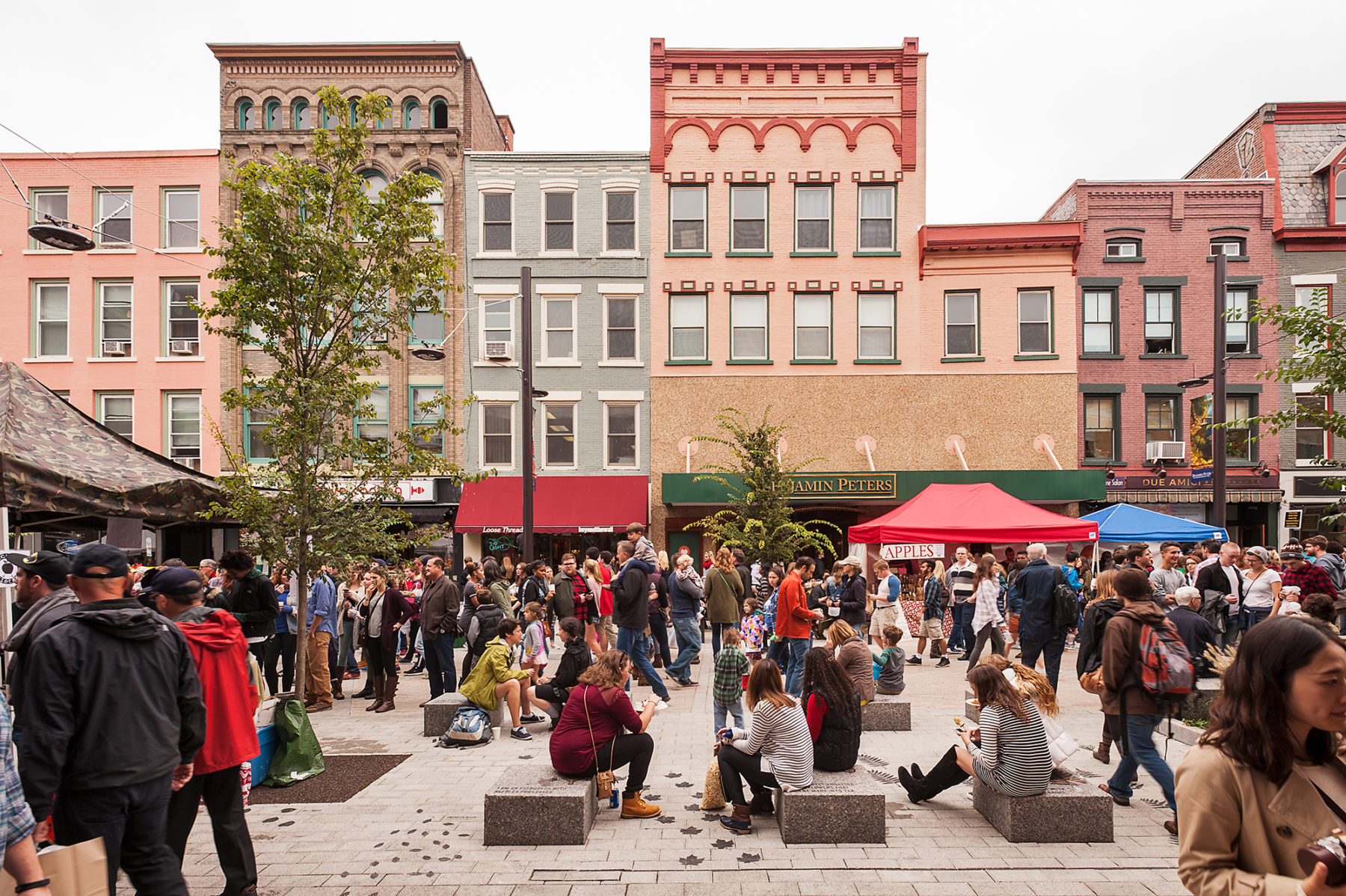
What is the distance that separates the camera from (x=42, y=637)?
3.32 meters

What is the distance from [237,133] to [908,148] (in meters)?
18.9

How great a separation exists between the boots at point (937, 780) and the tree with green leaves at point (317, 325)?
603cm

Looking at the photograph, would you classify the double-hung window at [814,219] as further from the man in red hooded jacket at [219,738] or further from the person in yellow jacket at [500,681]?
the man in red hooded jacket at [219,738]

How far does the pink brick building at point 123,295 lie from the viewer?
22109 mm

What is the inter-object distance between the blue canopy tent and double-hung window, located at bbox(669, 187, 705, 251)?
12.8 metres

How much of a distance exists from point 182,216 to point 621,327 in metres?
12.9

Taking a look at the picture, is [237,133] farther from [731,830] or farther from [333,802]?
A: [731,830]

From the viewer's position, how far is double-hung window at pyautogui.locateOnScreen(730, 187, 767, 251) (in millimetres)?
22641

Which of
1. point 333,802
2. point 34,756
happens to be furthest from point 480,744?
point 34,756

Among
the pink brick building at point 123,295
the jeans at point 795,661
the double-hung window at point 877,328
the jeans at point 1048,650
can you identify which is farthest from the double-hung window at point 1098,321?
the pink brick building at point 123,295

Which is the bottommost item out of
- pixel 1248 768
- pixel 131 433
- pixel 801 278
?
pixel 1248 768

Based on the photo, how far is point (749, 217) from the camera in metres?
22.7

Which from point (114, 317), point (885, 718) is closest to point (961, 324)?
point (885, 718)

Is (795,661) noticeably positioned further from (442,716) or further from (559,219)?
(559,219)
